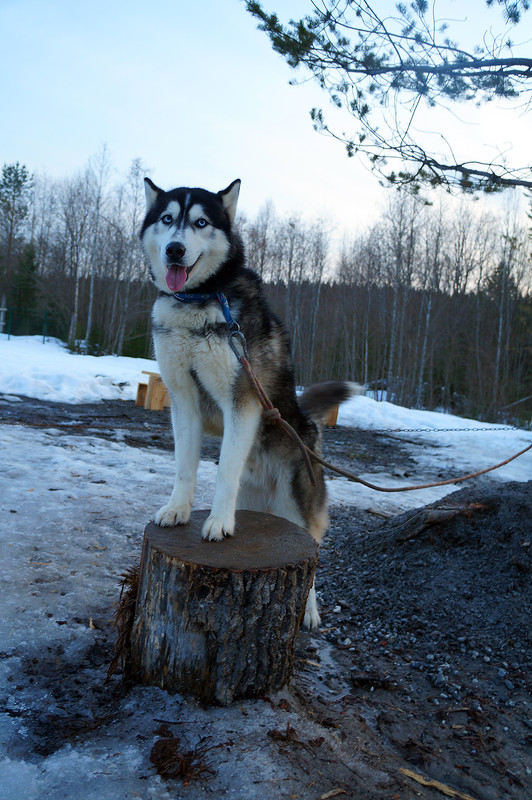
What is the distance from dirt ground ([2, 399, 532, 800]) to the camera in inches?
70.8

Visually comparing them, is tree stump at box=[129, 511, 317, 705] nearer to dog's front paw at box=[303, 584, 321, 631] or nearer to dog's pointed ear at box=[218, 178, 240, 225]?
dog's front paw at box=[303, 584, 321, 631]

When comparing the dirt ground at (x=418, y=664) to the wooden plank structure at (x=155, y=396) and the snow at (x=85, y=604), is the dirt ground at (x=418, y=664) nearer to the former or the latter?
the snow at (x=85, y=604)

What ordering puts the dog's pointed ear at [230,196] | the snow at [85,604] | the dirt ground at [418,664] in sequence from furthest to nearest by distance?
1. the dog's pointed ear at [230,196]
2. the dirt ground at [418,664]
3. the snow at [85,604]

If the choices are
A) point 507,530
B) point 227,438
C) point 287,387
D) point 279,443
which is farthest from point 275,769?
point 507,530

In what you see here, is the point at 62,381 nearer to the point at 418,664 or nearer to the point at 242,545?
the point at 242,545

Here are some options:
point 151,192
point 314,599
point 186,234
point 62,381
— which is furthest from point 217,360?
point 62,381

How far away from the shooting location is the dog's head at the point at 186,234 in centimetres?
229

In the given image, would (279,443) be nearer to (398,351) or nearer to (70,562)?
(70,562)

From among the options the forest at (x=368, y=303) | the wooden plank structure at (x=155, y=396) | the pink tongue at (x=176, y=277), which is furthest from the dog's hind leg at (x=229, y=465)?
the forest at (x=368, y=303)

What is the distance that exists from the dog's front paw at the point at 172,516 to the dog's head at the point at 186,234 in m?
1.02

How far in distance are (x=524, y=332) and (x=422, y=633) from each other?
91.7ft

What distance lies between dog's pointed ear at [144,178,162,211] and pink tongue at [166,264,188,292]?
534mm

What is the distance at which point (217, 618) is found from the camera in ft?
6.25

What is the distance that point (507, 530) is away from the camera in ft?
11.1
